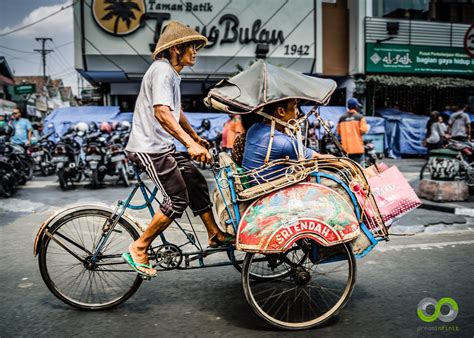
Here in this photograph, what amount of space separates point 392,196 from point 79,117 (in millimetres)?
16061

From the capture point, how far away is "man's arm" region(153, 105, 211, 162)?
3.03 meters

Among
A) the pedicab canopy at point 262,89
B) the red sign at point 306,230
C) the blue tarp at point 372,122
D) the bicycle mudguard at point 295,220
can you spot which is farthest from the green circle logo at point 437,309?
the blue tarp at point 372,122

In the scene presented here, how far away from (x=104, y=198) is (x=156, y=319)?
595 cm

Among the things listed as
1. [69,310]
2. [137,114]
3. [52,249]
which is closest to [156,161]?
[137,114]

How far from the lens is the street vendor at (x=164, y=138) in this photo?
317 cm

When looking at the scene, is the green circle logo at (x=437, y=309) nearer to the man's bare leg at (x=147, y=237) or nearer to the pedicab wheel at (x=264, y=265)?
the pedicab wheel at (x=264, y=265)

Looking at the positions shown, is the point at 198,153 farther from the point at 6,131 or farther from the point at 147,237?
the point at 6,131

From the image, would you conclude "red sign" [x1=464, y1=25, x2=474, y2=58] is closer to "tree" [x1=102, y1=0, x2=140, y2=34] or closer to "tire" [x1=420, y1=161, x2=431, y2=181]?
"tire" [x1=420, y1=161, x2=431, y2=181]

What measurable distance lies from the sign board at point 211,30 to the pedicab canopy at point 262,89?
16897 millimetres

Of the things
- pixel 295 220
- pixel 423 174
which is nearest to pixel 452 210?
pixel 423 174

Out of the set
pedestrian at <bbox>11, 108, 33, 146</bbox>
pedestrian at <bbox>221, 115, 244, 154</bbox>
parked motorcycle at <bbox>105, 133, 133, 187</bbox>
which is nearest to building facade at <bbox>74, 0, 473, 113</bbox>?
pedestrian at <bbox>11, 108, 33, 146</bbox>

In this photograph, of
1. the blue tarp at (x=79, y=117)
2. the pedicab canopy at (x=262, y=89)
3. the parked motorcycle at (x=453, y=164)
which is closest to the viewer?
the pedicab canopy at (x=262, y=89)

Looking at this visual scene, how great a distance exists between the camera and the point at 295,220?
2926 mm

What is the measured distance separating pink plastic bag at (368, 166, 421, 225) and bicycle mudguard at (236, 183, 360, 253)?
356 millimetres
